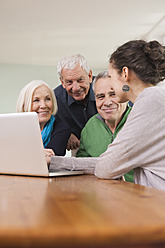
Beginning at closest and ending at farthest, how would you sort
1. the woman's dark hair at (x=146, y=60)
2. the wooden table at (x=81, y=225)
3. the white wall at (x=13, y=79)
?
the wooden table at (x=81, y=225), the woman's dark hair at (x=146, y=60), the white wall at (x=13, y=79)

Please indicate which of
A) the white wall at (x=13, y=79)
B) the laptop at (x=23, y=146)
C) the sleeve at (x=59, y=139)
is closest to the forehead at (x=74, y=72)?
the sleeve at (x=59, y=139)

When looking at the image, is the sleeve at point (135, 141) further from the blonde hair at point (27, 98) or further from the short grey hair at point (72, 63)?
the short grey hair at point (72, 63)

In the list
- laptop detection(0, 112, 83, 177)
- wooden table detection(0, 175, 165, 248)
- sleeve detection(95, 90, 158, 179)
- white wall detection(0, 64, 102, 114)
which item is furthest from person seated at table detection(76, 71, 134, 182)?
white wall detection(0, 64, 102, 114)

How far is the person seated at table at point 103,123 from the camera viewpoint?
5.80ft

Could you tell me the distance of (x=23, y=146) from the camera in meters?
1.13

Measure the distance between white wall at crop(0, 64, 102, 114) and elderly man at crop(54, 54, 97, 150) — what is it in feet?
17.8

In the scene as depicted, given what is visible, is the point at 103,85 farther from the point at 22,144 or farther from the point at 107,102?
the point at 22,144

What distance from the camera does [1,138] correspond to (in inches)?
46.3

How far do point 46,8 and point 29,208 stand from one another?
4.68m

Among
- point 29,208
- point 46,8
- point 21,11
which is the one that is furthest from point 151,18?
point 29,208

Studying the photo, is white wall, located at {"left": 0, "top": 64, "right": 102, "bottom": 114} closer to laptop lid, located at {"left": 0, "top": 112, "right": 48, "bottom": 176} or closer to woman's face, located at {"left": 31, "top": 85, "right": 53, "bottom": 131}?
woman's face, located at {"left": 31, "top": 85, "right": 53, "bottom": 131}

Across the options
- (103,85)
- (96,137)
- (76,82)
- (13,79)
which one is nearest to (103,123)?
(96,137)

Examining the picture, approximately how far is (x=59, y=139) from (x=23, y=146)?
2.37ft

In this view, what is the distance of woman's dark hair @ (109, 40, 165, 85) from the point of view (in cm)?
128
